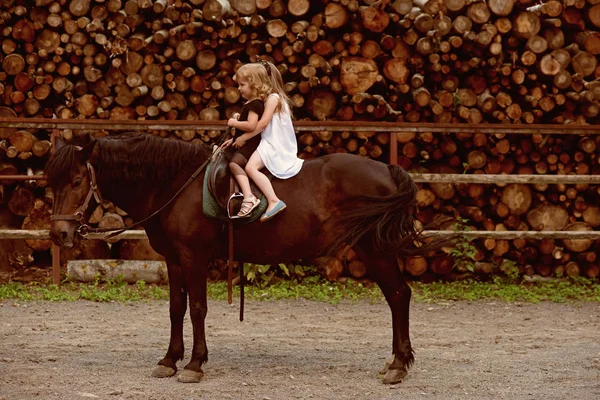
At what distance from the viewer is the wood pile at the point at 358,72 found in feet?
28.1

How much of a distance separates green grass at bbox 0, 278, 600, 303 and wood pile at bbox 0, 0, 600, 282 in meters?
0.37

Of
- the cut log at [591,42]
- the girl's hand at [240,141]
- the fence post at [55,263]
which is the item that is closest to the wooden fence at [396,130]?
the fence post at [55,263]

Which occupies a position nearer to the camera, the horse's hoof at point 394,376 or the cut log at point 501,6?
the horse's hoof at point 394,376

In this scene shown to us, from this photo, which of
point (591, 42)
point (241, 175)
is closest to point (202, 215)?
point (241, 175)

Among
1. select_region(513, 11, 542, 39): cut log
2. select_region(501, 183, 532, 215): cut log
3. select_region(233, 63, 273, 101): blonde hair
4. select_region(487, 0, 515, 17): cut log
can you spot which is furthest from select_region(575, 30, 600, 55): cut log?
select_region(233, 63, 273, 101): blonde hair

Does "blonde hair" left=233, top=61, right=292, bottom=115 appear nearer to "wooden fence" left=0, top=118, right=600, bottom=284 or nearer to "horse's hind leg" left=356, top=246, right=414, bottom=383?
"horse's hind leg" left=356, top=246, right=414, bottom=383

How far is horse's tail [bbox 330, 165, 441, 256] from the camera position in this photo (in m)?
5.14

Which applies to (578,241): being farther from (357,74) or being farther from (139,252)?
(139,252)

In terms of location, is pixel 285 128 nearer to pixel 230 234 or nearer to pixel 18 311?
pixel 230 234

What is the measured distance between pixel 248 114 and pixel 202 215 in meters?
0.67

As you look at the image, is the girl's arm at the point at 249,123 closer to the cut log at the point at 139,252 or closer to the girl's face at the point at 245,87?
the girl's face at the point at 245,87

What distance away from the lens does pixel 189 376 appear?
4.96 m

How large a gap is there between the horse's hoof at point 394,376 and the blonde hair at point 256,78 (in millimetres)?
1790


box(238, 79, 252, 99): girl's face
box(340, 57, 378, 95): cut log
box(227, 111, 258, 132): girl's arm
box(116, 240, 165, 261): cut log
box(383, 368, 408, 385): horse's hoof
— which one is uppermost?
box(340, 57, 378, 95): cut log
